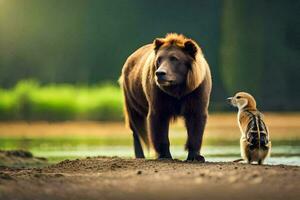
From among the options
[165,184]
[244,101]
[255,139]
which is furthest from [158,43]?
[165,184]

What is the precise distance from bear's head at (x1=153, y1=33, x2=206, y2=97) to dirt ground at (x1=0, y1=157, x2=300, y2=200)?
1.07m

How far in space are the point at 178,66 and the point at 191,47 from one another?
0.22 m

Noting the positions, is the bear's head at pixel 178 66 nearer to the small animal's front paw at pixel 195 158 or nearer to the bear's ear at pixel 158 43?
the bear's ear at pixel 158 43

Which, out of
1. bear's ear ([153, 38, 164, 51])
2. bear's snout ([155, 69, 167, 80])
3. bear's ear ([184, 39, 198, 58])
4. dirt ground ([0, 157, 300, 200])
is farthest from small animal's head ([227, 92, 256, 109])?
dirt ground ([0, 157, 300, 200])

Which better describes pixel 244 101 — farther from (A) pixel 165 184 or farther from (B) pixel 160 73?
(A) pixel 165 184

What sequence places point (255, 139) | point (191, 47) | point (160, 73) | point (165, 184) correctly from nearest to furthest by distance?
point (165, 184)
point (255, 139)
point (160, 73)
point (191, 47)

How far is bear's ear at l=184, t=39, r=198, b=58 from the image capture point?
845cm

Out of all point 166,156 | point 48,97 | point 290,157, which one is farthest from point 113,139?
point 166,156

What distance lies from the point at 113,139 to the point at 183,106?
6.61 meters

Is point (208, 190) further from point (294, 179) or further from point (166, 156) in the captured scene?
point (166, 156)

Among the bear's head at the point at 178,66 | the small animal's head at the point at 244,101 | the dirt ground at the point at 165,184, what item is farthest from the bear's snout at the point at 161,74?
the dirt ground at the point at 165,184

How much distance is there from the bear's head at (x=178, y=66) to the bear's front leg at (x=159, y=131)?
0.26 meters

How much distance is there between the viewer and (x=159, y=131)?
8562 millimetres

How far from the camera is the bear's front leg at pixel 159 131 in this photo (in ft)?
28.0
